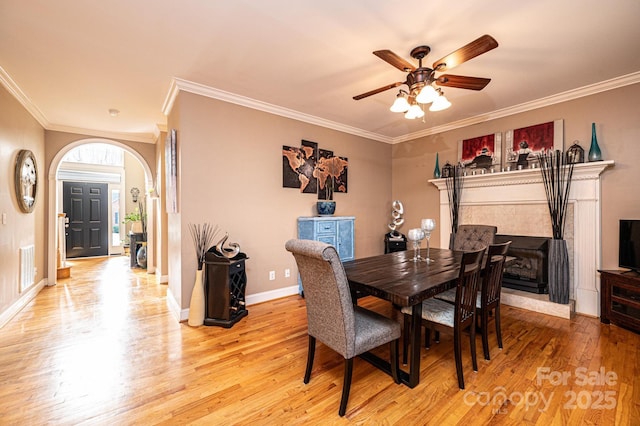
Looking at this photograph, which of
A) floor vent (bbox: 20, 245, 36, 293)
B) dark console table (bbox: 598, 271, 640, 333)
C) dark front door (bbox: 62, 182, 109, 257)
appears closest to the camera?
dark console table (bbox: 598, 271, 640, 333)

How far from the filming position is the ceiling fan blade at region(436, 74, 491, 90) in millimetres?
2184

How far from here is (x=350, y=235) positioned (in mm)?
4098

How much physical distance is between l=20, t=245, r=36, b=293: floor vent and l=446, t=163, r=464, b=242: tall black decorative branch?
5854 mm

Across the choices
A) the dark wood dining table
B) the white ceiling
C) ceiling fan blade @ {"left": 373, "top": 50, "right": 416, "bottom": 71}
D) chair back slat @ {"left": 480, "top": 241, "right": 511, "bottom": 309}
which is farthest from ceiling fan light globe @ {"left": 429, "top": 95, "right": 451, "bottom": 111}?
the dark wood dining table

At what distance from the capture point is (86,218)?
287 inches

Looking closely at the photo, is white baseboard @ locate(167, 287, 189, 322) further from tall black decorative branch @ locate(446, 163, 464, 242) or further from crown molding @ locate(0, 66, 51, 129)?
tall black decorative branch @ locate(446, 163, 464, 242)

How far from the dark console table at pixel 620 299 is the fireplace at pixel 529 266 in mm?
530

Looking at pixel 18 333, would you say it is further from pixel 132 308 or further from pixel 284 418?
pixel 284 418

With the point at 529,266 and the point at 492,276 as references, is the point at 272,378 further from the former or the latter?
the point at 529,266

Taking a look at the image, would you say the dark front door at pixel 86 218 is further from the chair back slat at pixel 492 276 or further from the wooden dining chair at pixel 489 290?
the chair back slat at pixel 492 276

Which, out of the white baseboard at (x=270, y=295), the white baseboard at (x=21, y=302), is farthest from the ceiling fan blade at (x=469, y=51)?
the white baseboard at (x=21, y=302)

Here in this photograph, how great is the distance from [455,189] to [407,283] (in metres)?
3.01

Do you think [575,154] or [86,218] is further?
[86,218]

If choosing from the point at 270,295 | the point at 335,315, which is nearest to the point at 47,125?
the point at 270,295
